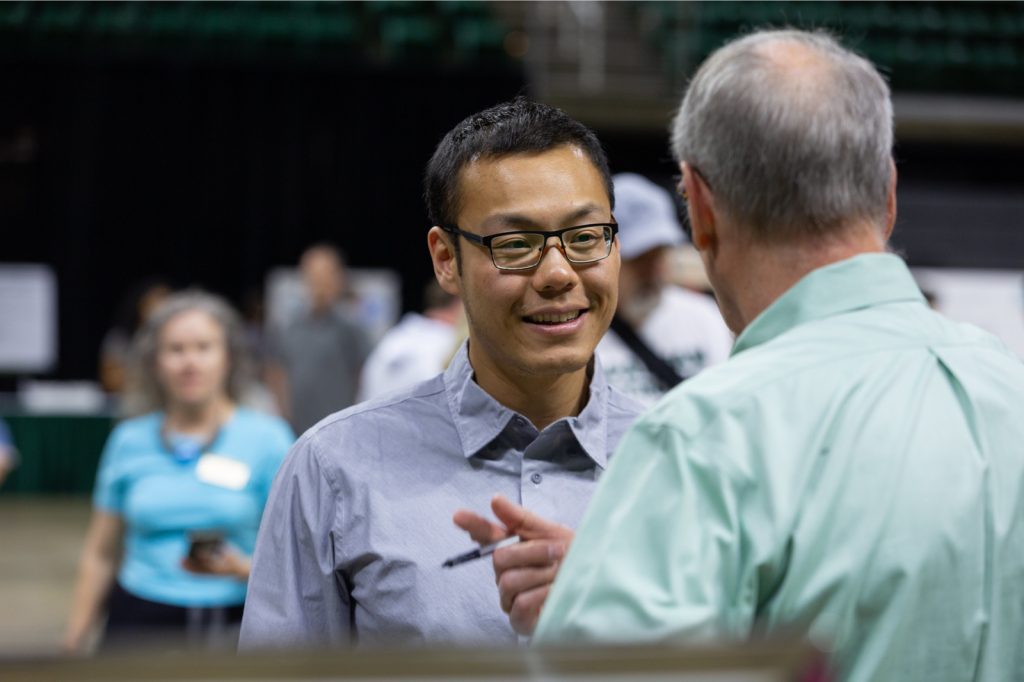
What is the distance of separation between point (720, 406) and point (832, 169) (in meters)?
0.31

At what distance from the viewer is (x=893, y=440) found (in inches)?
51.6

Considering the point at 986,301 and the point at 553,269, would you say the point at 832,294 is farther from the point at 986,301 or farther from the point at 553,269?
the point at 986,301

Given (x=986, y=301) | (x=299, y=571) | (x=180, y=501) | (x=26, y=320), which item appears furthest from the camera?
(x=26, y=320)

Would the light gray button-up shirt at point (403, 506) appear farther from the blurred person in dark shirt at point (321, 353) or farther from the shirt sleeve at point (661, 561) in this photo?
the blurred person in dark shirt at point (321, 353)

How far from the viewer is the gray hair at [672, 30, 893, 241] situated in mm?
1417

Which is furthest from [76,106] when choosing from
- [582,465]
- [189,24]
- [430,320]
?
[582,465]

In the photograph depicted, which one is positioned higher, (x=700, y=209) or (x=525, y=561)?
(x=700, y=209)

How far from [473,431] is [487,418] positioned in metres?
0.03

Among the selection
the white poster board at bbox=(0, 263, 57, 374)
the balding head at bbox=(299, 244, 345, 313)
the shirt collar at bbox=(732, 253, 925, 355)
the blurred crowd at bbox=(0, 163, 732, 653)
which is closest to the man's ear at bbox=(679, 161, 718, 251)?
the shirt collar at bbox=(732, 253, 925, 355)

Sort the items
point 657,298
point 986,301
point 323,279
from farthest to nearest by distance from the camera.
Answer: point 323,279 → point 986,301 → point 657,298

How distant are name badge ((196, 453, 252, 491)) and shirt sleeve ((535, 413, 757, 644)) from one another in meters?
2.65

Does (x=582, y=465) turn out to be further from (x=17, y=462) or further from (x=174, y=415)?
(x=17, y=462)

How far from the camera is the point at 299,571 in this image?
182 centimetres

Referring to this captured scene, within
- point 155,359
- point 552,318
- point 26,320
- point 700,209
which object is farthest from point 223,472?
point 26,320
